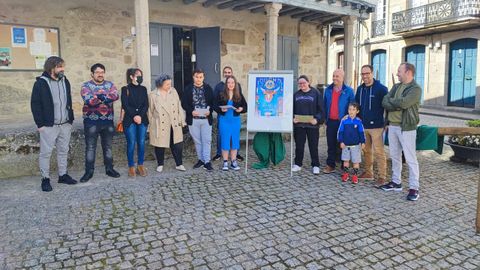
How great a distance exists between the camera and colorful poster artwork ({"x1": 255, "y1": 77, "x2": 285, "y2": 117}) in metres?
5.80

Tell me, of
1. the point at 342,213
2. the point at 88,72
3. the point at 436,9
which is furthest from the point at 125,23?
the point at 436,9

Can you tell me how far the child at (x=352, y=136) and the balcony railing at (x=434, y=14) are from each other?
1253cm

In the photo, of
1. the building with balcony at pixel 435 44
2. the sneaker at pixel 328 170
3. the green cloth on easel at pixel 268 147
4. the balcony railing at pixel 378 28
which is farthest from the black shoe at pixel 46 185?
the balcony railing at pixel 378 28

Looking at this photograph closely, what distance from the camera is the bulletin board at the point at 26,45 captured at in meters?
6.82

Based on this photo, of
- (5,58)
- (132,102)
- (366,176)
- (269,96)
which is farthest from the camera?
(5,58)

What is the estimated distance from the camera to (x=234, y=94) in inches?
231

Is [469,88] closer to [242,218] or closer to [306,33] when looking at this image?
[306,33]

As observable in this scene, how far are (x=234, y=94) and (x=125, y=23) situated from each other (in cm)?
361

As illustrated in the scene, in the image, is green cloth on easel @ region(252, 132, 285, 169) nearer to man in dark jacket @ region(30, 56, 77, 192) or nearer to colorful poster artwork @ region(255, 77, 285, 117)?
colorful poster artwork @ region(255, 77, 285, 117)

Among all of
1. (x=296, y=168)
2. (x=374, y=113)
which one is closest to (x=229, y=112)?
(x=296, y=168)

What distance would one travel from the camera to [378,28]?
19922 mm

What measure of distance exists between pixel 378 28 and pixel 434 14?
3938mm

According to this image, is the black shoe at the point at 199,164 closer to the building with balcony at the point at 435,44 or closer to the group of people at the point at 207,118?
the group of people at the point at 207,118

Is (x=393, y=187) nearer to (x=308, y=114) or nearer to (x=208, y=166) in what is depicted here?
(x=308, y=114)
